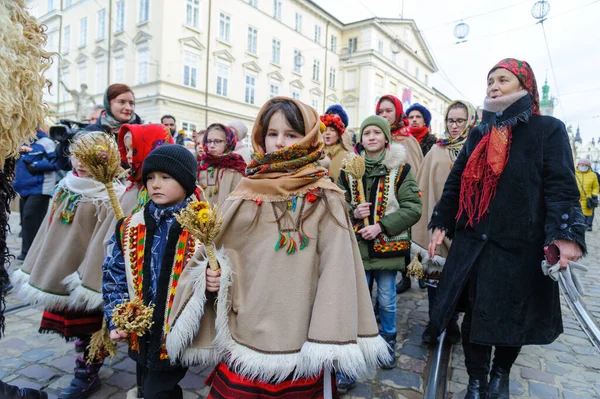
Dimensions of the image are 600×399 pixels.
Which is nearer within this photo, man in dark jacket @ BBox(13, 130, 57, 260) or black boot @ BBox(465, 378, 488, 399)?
black boot @ BBox(465, 378, 488, 399)

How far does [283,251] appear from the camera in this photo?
1735 millimetres

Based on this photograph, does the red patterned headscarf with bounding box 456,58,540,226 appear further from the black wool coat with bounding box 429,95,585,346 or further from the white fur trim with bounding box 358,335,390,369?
the white fur trim with bounding box 358,335,390,369

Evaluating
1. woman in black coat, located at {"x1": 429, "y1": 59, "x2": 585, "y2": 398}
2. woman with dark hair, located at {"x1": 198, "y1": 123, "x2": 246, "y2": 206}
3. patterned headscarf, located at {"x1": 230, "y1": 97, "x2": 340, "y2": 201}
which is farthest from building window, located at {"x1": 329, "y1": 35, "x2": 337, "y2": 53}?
patterned headscarf, located at {"x1": 230, "y1": 97, "x2": 340, "y2": 201}

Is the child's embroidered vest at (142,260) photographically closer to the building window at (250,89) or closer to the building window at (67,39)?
the building window at (250,89)

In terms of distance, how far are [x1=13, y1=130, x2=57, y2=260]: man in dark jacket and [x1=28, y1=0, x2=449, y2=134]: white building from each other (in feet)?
37.1

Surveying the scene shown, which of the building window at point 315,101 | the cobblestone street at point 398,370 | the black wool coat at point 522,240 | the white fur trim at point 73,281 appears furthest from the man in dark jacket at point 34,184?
the building window at point 315,101

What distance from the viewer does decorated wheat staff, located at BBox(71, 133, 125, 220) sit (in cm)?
Result: 225

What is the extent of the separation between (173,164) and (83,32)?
2890 centimetres

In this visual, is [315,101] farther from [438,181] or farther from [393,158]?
[393,158]

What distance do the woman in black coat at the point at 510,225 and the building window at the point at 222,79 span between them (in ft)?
75.9

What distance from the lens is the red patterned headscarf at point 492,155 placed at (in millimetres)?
2354

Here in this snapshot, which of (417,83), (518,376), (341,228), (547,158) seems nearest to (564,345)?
(518,376)

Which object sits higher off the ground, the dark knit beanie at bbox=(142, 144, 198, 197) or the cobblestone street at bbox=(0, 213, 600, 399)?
the dark knit beanie at bbox=(142, 144, 198, 197)

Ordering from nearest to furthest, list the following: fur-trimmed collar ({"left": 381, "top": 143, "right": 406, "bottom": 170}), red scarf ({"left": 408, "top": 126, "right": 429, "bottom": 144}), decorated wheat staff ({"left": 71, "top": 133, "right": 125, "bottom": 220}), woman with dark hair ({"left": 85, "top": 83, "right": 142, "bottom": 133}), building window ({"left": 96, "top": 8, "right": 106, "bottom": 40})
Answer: decorated wheat staff ({"left": 71, "top": 133, "right": 125, "bottom": 220}) → fur-trimmed collar ({"left": 381, "top": 143, "right": 406, "bottom": 170}) → woman with dark hair ({"left": 85, "top": 83, "right": 142, "bottom": 133}) → red scarf ({"left": 408, "top": 126, "right": 429, "bottom": 144}) → building window ({"left": 96, "top": 8, "right": 106, "bottom": 40})
